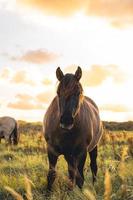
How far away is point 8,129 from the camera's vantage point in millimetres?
26266

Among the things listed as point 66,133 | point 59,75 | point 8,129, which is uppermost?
point 8,129

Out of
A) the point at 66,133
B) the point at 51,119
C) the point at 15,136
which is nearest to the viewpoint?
the point at 66,133

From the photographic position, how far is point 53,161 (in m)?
7.93

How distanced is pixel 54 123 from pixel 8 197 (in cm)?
138

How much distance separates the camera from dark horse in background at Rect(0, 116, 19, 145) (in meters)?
25.2

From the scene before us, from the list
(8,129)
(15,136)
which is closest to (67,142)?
(15,136)

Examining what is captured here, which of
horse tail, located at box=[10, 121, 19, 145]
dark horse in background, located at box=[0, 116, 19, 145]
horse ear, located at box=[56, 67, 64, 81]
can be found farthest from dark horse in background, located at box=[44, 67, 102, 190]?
dark horse in background, located at box=[0, 116, 19, 145]

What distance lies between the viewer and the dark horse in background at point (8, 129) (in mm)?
25172

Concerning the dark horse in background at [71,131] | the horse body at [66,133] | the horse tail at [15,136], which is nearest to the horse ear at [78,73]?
the dark horse in background at [71,131]

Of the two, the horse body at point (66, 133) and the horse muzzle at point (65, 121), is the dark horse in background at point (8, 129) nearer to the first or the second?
the horse body at point (66, 133)

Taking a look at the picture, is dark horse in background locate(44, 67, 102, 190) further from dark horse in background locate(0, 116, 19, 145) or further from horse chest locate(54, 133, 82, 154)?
dark horse in background locate(0, 116, 19, 145)

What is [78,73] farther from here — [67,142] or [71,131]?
[67,142]

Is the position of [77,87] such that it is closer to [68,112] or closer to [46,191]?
[68,112]

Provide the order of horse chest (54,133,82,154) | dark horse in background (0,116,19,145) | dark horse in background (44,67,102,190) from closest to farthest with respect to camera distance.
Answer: dark horse in background (44,67,102,190) → horse chest (54,133,82,154) → dark horse in background (0,116,19,145)
